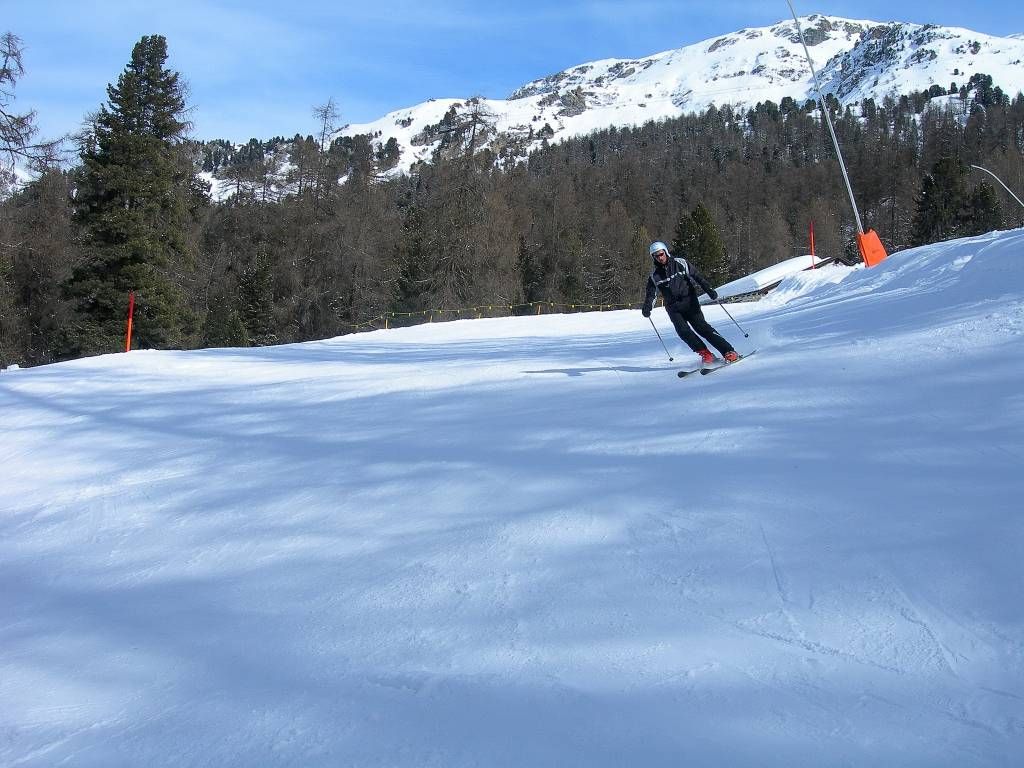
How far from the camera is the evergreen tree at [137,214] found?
89.8ft

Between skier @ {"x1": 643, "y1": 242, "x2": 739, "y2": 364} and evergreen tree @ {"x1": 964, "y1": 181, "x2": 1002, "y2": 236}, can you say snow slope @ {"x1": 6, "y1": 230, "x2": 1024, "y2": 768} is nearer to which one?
skier @ {"x1": 643, "y1": 242, "x2": 739, "y2": 364}

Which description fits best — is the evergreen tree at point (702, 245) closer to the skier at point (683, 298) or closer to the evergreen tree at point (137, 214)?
the evergreen tree at point (137, 214)

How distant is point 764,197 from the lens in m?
107

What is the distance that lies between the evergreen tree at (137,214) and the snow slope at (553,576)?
71.9 feet

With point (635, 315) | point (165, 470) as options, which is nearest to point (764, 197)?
point (635, 315)

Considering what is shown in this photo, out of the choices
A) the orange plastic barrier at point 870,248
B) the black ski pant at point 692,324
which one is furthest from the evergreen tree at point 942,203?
the black ski pant at point 692,324

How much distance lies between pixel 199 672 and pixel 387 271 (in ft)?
147

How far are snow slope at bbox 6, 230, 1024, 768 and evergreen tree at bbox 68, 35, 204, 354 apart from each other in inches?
863

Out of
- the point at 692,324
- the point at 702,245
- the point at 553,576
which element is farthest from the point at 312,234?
the point at 553,576

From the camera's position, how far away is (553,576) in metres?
3.75

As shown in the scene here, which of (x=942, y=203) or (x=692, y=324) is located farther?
(x=942, y=203)

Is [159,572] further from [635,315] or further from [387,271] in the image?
→ [387,271]

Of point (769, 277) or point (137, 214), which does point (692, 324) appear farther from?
point (769, 277)

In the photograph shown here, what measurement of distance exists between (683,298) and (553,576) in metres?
5.31
